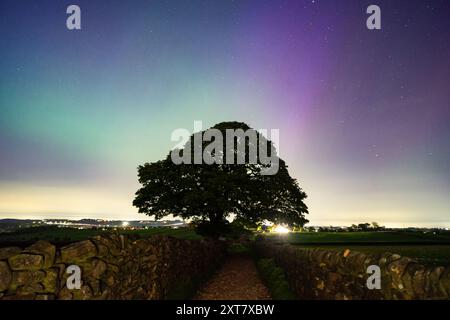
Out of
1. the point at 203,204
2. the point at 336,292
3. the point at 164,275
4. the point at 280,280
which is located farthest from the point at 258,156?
the point at 336,292

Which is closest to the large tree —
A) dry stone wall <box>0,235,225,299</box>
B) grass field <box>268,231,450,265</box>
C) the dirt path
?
grass field <box>268,231,450,265</box>

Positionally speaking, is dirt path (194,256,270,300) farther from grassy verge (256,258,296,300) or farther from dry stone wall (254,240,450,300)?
dry stone wall (254,240,450,300)

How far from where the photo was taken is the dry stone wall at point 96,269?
4.87 meters

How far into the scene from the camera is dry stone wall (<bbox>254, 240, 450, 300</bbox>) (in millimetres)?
4488

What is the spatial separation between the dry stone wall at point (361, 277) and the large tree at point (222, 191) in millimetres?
15581

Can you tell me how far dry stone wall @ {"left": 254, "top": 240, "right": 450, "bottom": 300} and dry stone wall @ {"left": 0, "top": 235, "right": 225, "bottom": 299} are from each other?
15.6 feet

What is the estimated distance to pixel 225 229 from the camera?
2902cm

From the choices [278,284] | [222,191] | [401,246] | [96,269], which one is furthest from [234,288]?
[401,246]

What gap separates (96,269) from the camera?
6.11 metres

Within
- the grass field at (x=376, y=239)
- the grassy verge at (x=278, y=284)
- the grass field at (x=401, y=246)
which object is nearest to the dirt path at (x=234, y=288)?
the grassy verge at (x=278, y=284)

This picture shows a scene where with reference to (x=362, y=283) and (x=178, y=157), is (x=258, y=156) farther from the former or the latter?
(x=362, y=283)

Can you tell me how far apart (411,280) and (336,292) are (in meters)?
2.97
